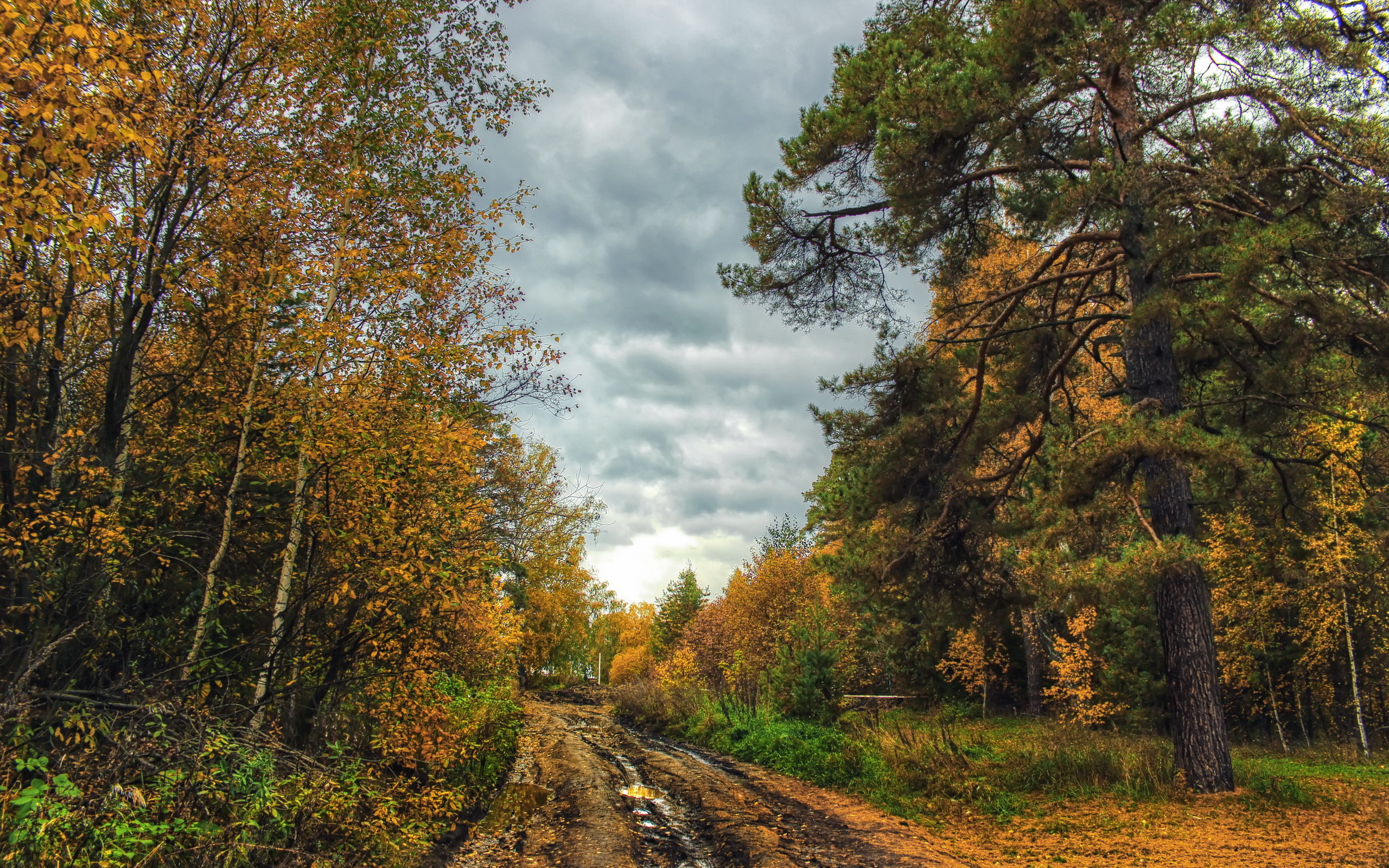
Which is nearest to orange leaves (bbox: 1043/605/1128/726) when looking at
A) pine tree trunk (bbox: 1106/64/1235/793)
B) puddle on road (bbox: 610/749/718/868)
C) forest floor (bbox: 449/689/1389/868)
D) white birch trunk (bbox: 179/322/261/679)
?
forest floor (bbox: 449/689/1389/868)

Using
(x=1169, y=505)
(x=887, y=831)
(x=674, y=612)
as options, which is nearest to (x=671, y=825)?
(x=887, y=831)

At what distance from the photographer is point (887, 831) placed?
24.8 feet

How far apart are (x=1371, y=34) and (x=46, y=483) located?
12971mm

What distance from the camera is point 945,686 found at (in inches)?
890

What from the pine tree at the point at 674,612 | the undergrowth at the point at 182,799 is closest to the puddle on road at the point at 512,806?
the undergrowth at the point at 182,799

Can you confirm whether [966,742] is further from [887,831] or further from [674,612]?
[674,612]

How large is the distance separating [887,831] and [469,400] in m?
6.99

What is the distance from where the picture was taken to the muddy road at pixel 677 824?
260 inches

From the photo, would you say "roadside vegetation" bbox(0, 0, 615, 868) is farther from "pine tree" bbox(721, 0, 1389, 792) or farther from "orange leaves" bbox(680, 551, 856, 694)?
"orange leaves" bbox(680, 551, 856, 694)

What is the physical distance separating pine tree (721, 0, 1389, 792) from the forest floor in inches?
43.6

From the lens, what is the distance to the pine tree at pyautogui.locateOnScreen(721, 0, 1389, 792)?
684cm

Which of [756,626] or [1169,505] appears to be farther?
[756,626]

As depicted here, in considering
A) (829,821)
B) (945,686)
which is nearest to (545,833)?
(829,821)

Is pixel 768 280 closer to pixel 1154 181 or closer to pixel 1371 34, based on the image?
pixel 1154 181
